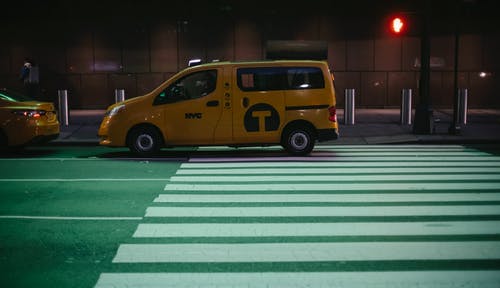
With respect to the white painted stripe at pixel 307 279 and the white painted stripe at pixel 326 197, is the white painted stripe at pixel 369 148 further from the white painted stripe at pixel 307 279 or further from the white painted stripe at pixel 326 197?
the white painted stripe at pixel 307 279

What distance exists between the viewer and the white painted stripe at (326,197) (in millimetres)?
8820

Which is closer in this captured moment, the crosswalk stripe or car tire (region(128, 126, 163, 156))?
the crosswalk stripe

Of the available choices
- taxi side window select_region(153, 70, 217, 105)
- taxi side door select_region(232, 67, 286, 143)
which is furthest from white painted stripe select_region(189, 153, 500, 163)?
taxi side window select_region(153, 70, 217, 105)

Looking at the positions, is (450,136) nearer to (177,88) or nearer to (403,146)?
(403,146)

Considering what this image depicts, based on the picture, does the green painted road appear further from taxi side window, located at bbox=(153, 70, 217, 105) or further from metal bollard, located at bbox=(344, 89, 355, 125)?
metal bollard, located at bbox=(344, 89, 355, 125)

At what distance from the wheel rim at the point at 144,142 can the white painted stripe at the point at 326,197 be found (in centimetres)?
451

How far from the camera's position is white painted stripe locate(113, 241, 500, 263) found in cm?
604

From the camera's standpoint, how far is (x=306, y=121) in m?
13.6

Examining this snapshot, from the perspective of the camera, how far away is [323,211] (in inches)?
320

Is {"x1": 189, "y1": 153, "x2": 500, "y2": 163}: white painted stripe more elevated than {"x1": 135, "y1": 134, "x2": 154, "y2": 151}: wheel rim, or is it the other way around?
{"x1": 135, "y1": 134, "x2": 154, "y2": 151}: wheel rim

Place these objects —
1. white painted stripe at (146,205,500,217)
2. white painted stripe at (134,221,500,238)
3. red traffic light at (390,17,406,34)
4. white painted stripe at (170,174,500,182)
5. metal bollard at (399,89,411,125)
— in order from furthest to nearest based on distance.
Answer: metal bollard at (399,89,411,125)
red traffic light at (390,17,406,34)
white painted stripe at (170,174,500,182)
white painted stripe at (146,205,500,217)
white painted stripe at (134,221,500,238)

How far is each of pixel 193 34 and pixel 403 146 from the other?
1285 cm

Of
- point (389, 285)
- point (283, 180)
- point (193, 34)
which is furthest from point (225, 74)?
point (193, 34)

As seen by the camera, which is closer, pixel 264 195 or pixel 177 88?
pixel 264 195
